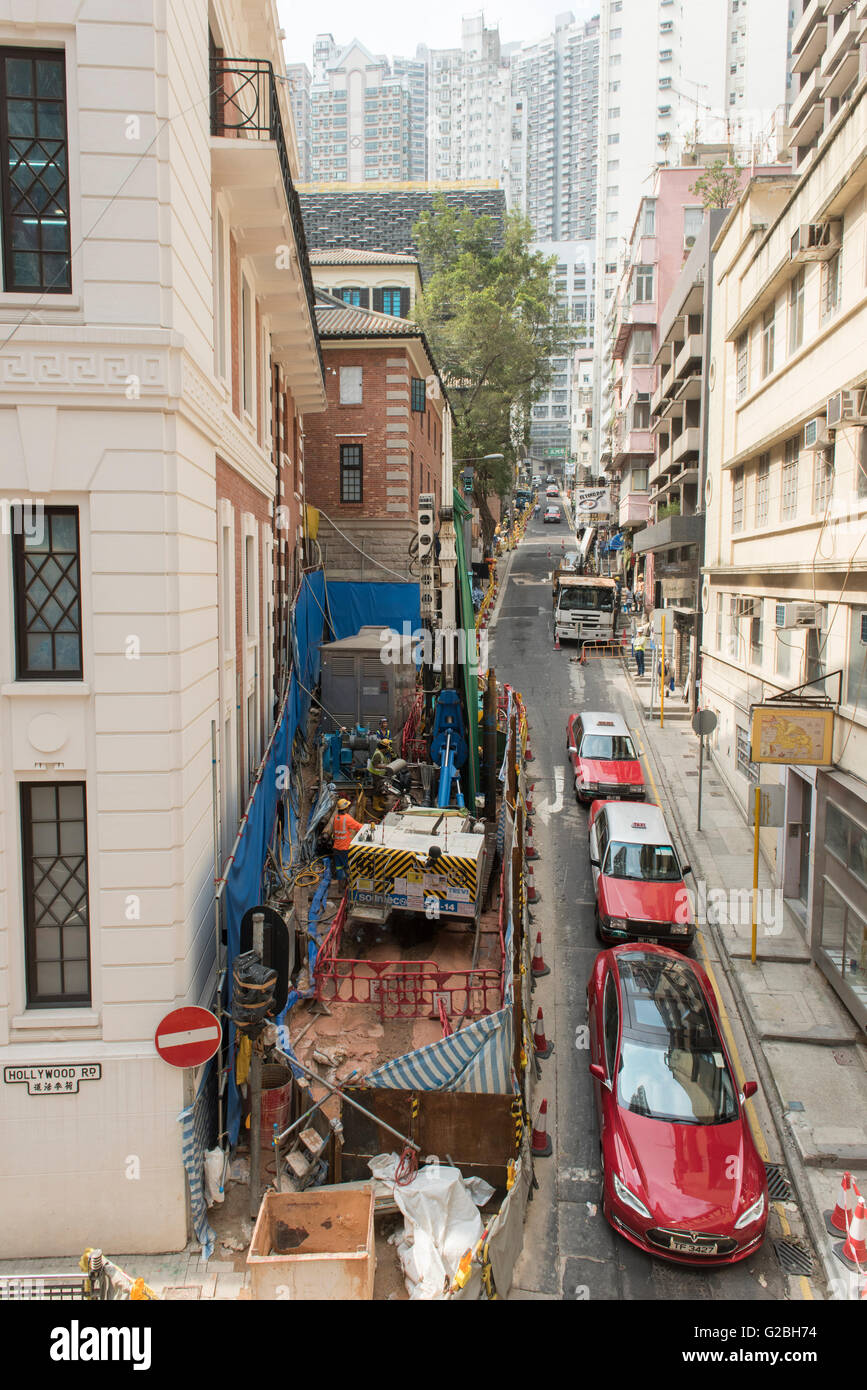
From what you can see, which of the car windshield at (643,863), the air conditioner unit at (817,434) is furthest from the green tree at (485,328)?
the car windshield at (643,863)

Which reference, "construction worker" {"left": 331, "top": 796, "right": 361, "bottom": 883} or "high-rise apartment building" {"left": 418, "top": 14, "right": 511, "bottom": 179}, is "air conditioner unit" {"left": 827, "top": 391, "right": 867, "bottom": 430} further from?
"high-rise apartment building" {"left": 418, "top": 14, "right": 511, "bottom": 179}

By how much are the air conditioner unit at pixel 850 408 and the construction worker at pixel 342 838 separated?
934 cm

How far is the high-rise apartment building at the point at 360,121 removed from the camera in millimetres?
164625

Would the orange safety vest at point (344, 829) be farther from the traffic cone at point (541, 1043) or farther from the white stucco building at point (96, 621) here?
the white stucco building at point (96, 621)

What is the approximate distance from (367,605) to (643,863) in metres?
14.1

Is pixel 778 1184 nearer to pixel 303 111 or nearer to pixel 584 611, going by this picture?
pixel 584 611

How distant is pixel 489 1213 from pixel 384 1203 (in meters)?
1.07

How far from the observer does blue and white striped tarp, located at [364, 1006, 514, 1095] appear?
10016 millimetres

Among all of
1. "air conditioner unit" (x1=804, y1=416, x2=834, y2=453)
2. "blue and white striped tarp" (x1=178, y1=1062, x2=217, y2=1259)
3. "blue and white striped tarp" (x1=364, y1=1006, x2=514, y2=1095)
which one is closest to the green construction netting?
"air conditioner unit" (x1=804, y1=416, x2=834, y2=453)

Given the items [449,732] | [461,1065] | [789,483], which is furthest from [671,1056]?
[789,483]

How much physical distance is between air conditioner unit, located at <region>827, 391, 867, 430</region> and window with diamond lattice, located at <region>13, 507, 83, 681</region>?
10.4 m

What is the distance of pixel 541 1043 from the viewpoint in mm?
12430

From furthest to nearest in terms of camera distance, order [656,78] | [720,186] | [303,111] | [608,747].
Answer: [303,111]
[656,78]
[720,186]
[608,747]

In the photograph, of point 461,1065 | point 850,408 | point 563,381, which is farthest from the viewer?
point 563,381
